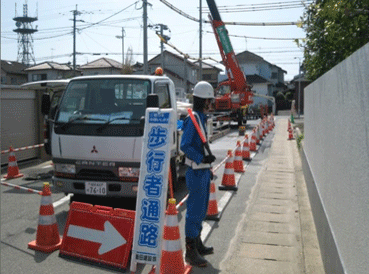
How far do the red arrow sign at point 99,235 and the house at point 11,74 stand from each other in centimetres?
4903

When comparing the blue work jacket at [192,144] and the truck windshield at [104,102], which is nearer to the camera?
the blue work jacket at [192,144]

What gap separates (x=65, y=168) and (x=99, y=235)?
83.0 inches

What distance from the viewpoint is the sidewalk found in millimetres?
4676

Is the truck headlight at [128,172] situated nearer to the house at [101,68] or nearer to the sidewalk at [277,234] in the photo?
the sidewalk at [277,234]

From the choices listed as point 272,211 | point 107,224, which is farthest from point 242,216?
point 107,224

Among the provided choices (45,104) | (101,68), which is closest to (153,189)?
(45,104)

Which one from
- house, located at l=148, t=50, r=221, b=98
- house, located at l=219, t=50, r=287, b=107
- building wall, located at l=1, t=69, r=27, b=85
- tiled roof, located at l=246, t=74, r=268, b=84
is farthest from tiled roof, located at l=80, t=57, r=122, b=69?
tiled roof, located at l=246, t=74, r=268, b=84

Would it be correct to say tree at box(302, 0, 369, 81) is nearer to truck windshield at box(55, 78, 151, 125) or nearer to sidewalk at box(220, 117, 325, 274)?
sidewalk at box(220, 117, 325, 274)

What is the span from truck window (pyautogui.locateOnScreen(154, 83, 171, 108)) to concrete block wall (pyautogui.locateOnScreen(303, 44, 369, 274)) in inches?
115

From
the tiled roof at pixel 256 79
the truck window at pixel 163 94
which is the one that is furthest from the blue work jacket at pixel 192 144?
the tiled roof at pixel 256 79

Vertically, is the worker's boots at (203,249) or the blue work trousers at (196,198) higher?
the blue work trousers at (196,198)

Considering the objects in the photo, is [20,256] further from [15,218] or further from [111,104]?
[111,104]

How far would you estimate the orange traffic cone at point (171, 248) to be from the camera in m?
4.18

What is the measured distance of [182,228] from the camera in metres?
5.97
